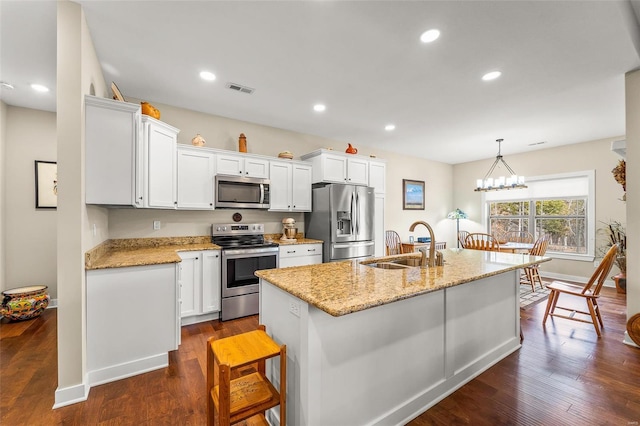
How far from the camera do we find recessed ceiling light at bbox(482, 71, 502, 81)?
8.87ft

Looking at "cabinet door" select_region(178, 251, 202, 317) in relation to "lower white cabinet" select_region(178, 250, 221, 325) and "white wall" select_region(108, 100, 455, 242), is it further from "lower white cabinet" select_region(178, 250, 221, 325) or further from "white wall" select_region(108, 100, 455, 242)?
"white wall" select_region(108, 100, 455, 242)

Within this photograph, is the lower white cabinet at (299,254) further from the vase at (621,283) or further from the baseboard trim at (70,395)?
the vase at (621,283)

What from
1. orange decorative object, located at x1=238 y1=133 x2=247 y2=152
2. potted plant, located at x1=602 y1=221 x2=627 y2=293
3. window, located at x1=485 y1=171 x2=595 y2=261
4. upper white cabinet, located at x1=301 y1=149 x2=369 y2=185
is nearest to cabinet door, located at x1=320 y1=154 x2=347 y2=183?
upper white cabinet, located at x1=301 y1=149 x2=369 y2=185

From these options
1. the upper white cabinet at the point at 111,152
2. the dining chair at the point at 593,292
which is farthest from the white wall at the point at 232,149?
the dining chair at the point at 593,292

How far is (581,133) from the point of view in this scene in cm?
467

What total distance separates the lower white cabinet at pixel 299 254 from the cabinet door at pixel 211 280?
2.77 ft

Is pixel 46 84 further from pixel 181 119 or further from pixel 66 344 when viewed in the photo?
pixel 66 344

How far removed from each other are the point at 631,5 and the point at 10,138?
21.1 ft

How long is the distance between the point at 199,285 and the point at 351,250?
2227 millimetres

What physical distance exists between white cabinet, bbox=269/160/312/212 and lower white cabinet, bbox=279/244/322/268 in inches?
24.3

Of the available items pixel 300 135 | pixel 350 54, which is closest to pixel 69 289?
pixel 350 54

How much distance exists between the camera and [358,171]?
15.3ft

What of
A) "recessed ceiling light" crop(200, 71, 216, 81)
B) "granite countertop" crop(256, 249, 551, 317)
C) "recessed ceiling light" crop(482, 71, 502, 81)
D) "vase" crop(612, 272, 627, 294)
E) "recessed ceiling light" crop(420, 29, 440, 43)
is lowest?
"vase" crop(612, 272, 627, 294)

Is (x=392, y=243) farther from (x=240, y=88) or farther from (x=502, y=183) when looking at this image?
(x=240, y=88)
